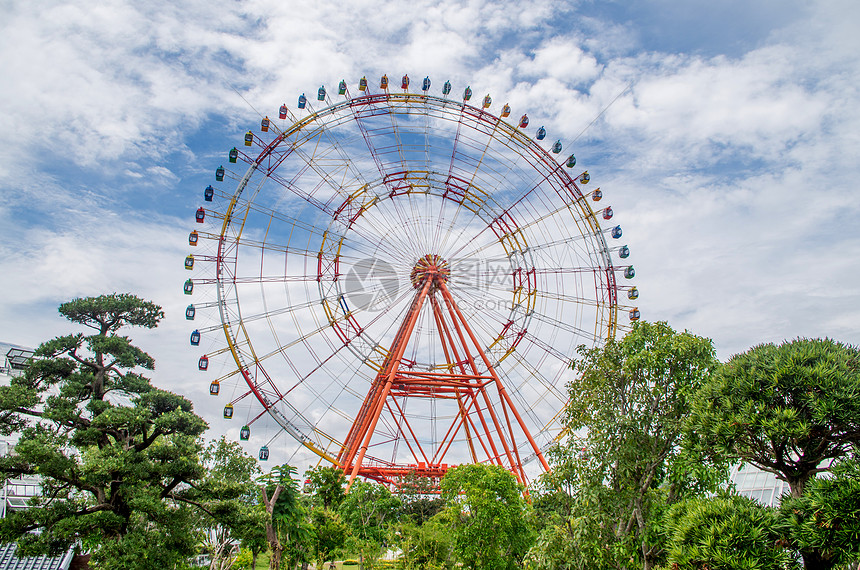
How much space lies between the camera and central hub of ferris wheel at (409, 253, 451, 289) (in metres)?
31.5

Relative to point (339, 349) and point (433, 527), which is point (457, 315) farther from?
point (433, 527)

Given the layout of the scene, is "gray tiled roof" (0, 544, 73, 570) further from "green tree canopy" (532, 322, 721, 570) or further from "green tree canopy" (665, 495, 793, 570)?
"green tree canopy" (665, 495, 793, 570)

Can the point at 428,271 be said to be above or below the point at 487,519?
above

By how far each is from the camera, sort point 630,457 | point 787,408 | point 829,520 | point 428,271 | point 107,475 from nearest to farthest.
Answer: point 829,520 < point 787,408 < point 630,457 < point 107,475 < point 428,271

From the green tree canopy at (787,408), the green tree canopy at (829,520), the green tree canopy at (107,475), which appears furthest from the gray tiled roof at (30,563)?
the green tree canopy at (829,520)

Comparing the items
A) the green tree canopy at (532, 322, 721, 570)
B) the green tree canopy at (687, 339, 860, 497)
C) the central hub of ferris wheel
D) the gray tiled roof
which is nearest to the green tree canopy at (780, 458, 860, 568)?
the green tree canopy at (687, 339, 860, 497)

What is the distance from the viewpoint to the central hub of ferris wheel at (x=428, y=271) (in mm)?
31453

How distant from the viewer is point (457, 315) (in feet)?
101

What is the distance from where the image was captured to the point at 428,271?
31.4 meters

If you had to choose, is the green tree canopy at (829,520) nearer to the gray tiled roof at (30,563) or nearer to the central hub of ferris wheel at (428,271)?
the central hub of ferris wheel at (428,271)

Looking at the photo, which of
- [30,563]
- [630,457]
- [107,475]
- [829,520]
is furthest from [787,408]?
[30,563]

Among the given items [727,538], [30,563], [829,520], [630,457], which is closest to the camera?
[829,520]

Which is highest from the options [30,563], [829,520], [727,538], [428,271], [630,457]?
[428,271]

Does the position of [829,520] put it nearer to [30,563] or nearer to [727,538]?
[727,538]
